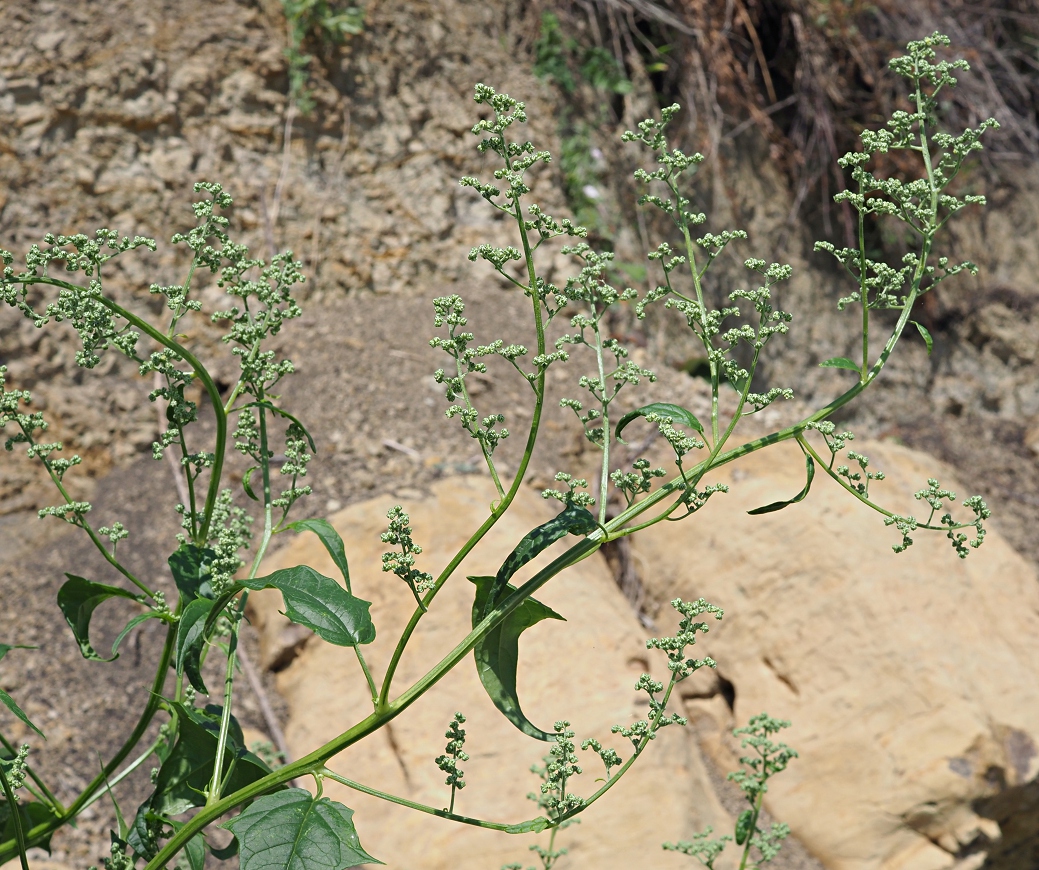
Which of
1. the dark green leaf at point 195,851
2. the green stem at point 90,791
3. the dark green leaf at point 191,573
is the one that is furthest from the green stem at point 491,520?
the dark green leaf at point 195,851

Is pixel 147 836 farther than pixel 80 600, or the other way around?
pixel 80 600

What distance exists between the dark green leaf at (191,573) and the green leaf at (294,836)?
12.8 inches

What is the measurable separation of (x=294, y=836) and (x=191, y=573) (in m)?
0.42

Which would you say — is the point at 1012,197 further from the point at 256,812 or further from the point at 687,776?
the point at 256,812

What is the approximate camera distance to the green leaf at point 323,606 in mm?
1121

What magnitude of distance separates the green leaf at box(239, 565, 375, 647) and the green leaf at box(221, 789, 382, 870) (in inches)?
7.6

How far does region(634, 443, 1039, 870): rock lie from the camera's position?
3627 millimetres

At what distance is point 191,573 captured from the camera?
133cm

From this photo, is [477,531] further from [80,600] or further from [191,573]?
[80,600]

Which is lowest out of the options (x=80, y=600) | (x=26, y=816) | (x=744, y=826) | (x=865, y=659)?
(x=865, y=659)

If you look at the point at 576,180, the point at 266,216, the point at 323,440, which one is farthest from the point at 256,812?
the point at 576,180

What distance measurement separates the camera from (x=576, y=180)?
546 centimetres

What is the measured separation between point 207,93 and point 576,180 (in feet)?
6.68

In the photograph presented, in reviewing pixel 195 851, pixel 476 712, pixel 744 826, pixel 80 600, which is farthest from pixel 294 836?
pixel 476 712
